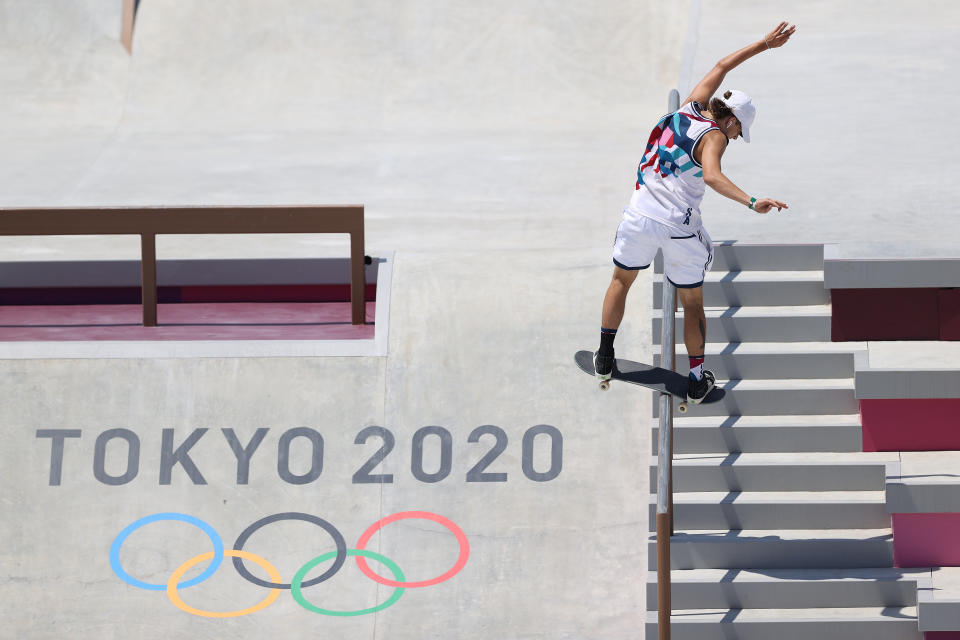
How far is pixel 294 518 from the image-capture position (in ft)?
26.1

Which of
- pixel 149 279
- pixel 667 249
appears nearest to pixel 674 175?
pixel 667 249

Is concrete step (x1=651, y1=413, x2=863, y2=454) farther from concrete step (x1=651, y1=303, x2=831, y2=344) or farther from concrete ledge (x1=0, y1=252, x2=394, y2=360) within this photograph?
concrete ledge (x1=0, y1=252, x2=394, y2=360)

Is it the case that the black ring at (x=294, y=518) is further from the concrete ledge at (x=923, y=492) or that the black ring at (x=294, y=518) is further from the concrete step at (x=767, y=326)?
the concrete ledge at (x=923, y=492)

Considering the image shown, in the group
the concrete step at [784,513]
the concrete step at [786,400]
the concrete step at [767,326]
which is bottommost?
the concrete step at [784,513]

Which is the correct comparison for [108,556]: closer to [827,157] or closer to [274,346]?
[274,346]

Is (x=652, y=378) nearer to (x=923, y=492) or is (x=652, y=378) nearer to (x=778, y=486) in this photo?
(x=778, y=486)

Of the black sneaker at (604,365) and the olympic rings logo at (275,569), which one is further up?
the black sneaker at (604,365)

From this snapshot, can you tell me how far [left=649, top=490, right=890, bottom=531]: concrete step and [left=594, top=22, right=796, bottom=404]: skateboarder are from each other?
0.78 m

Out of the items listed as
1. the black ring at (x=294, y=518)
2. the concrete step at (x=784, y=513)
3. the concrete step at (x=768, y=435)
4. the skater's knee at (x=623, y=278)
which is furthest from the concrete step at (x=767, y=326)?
the black ring at (x=294, y=518)

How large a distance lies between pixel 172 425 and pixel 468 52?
26.9 feet

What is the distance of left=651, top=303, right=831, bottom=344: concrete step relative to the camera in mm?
8508

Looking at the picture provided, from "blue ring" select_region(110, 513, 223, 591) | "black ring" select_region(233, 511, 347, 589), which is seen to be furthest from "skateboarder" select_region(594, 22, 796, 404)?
"blue ring" select_region(110, 513, 223, 591)

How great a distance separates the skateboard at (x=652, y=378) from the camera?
7121 mm

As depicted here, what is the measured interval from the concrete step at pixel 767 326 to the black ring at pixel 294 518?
2641 millimetres
